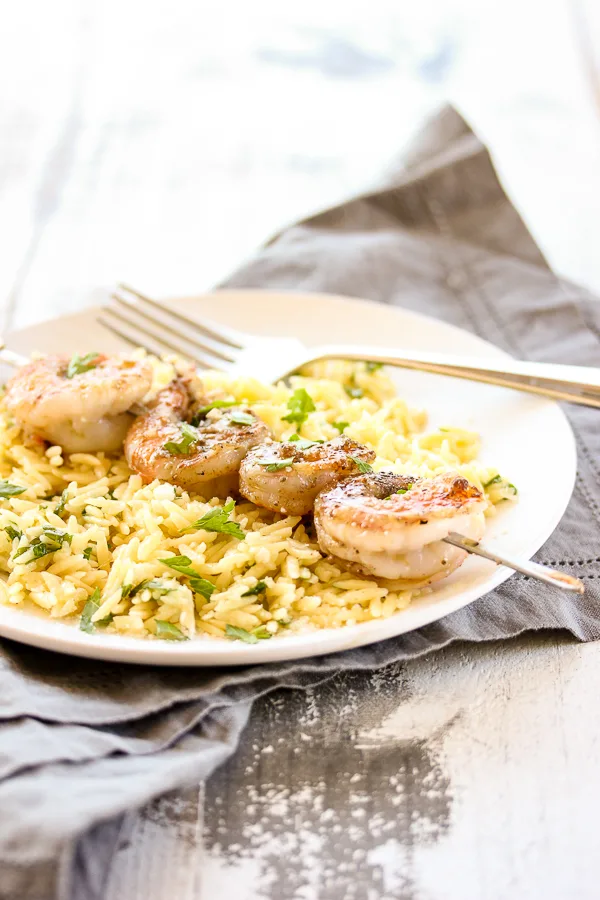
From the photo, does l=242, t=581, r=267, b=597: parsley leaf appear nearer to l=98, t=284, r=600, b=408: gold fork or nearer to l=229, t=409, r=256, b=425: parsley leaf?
l=229, t=409, r=256, b=425: parsley leaf

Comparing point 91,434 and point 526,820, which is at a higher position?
point 91,434

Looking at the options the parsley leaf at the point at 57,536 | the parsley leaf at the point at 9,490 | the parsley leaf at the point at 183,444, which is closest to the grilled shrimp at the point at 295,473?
the parsley leaf at the point at 183,444

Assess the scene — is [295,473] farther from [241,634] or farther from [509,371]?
[509,371]

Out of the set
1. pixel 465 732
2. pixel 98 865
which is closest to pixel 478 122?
pixel 465 732

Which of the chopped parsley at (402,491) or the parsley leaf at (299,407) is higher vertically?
the chopped parsley at (402,491)

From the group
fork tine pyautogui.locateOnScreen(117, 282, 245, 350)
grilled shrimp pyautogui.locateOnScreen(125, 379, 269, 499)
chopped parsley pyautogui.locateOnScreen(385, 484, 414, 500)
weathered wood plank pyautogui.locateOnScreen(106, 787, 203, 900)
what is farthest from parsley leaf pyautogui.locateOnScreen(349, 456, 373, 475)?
fork tine pyautogui.locateOnScreen(117, 282, 245, 350)

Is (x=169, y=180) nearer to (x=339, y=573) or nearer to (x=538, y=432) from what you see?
(x=538, y=432)

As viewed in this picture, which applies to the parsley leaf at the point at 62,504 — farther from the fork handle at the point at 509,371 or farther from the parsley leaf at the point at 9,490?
the fork handle at the point at 509,371

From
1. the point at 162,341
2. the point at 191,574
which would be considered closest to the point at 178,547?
the point at 191,574
